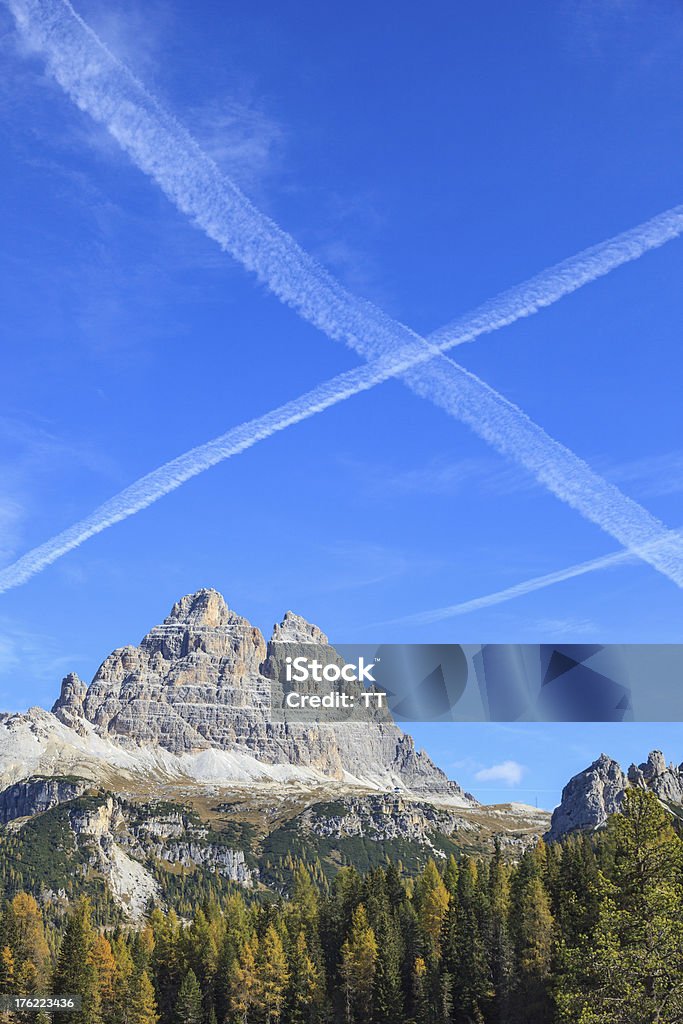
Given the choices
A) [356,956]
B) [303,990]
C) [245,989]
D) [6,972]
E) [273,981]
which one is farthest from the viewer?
[6,972]

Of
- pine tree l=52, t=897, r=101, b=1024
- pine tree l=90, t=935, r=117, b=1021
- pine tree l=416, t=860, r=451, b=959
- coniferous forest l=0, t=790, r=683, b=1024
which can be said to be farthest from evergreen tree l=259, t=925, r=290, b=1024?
pine tree l=52, t=897, r=101, b=1024

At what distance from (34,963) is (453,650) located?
88.2m

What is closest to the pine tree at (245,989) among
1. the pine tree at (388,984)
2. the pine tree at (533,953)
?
the pine tree at (388,984)

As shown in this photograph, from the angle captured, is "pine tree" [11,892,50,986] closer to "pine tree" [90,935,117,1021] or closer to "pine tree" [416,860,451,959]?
"pine tree" [90,935,117,1021]

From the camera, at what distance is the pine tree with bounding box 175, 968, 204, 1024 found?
121812 millimetres

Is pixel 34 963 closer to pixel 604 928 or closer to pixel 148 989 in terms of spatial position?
pixel 148 989

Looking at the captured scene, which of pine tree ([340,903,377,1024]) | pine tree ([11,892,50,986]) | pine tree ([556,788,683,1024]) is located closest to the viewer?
pine tree ([556,788,683,1024])

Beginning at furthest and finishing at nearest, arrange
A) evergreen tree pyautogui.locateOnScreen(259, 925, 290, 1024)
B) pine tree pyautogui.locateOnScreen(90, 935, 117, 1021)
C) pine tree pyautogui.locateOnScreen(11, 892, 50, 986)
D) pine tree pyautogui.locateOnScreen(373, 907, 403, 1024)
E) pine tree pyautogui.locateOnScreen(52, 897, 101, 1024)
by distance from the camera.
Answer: pine tree pyautogui.locateOnScreen(11, 892, 50, 986), pine tree pyautogui.locateOnScreen(90, 935, 117, 1021), evergreen tree pyautogui.locateOnScreen(259, 925, 290, 1024), pine tree pyautogui.locateOnScreen(52, 897, 101, 1024), pine tree pyautogui.locateOnScreen(373, 907, 403, 1024)

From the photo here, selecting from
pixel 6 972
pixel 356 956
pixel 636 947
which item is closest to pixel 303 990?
pixel 356 956

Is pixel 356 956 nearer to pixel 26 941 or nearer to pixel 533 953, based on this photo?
pixel 533 953

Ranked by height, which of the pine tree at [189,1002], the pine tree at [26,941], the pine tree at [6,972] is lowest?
the pine tree at [189,1002]

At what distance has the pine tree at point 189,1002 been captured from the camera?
12181 cm

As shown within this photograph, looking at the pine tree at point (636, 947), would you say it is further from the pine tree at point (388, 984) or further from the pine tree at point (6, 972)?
the pine tree at point (6, 972)

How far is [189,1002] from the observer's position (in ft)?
400
